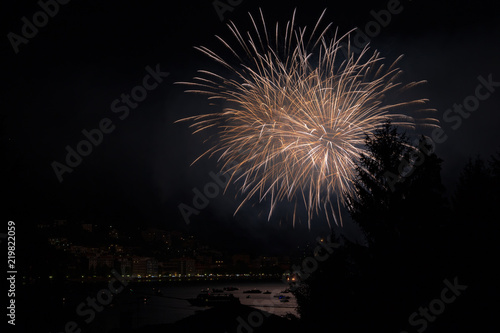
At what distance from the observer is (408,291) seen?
1334cm

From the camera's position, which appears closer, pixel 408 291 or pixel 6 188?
pixel 408 291

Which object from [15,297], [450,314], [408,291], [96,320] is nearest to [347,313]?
[408,291]

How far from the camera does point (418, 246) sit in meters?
13.3

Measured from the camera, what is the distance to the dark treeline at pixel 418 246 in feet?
40.5

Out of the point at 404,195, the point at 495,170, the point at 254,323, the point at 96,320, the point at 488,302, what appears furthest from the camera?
the point at 96,320

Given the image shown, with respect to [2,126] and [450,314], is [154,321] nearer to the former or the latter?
[2,126]

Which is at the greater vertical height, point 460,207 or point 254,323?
point 460,207

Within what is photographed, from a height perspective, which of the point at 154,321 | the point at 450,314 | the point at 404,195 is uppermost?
→ the point at 404,195

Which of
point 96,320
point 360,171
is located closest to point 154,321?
point 96,320

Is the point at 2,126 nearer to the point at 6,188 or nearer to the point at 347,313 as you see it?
the point at 6,188

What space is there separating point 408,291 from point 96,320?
84713 mm

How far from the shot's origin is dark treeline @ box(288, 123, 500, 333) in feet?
40.5

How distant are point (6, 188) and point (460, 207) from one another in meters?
16.7

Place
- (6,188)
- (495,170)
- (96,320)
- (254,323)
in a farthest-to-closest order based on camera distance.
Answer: (96,320)
(254,323)
(6,188)
(495,170)
